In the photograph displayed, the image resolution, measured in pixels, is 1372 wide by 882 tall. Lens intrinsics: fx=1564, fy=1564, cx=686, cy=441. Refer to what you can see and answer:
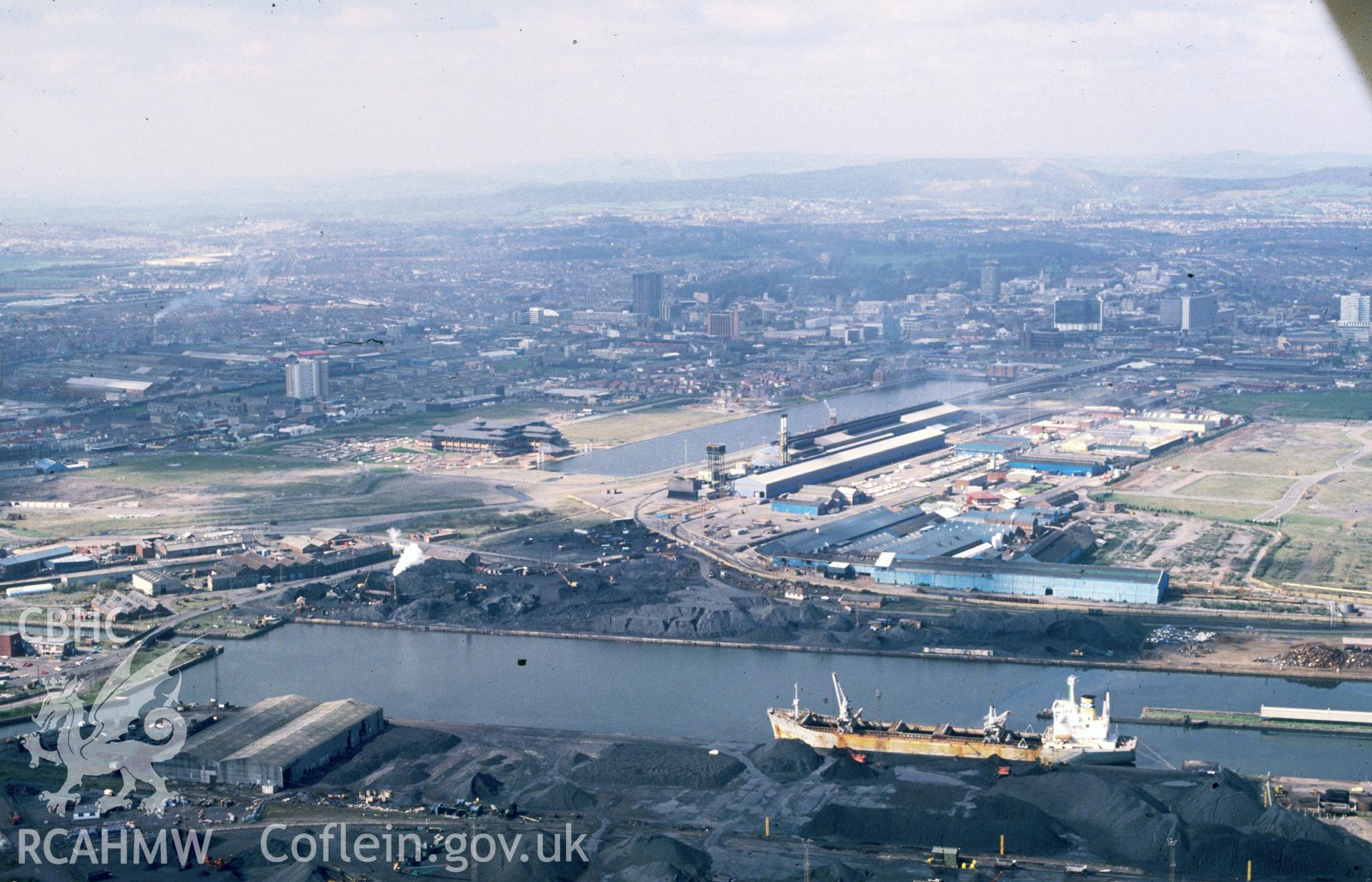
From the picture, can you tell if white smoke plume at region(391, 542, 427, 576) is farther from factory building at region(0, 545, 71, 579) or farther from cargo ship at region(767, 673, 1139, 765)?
cargo ship at region(767, 673, 1139, 765)

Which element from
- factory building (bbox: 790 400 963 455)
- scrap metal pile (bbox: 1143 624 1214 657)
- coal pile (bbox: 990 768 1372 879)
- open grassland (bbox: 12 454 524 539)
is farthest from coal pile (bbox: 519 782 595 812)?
factory building (bbox: 790 400 963 455)

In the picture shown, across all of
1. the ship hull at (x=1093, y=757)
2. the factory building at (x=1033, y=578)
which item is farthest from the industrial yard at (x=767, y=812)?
the factory building at (x=1033, y=578)

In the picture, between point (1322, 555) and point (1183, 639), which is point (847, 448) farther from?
point (1183, 639)

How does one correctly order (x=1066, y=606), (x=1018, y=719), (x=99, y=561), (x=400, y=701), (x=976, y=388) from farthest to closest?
(x=976, y=388)
(x=99, y=561)
(x=1066, y=606)
(x=400, y=701)
(x=1018, y=719)

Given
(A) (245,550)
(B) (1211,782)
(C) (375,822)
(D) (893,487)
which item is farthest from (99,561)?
(B) (1211,782)

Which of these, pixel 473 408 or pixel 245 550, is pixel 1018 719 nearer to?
pixel 245 550

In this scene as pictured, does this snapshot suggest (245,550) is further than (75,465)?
No

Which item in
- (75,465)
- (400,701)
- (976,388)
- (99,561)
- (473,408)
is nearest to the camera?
(400,701)
